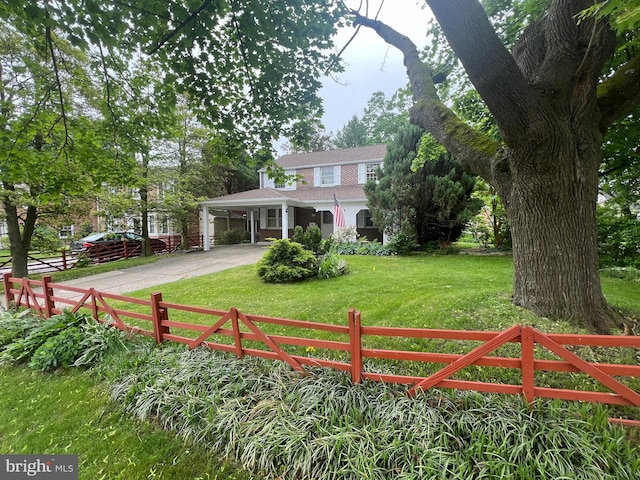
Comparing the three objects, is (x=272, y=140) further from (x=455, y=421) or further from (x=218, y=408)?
(x=455, y=421)

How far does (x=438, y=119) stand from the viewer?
4.40m

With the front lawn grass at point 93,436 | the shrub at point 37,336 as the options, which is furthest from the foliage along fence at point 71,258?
the front lawn grass at point 93,436

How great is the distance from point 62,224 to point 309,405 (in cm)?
1366

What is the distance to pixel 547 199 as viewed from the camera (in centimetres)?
361

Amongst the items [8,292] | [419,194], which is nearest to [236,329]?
[8,292]

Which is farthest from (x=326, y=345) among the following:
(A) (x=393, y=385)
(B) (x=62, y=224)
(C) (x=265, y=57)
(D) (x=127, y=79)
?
(B) (x=62, y=224)

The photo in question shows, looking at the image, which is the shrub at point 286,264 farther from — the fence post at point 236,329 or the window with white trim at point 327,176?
the window with white trim at point 327,176

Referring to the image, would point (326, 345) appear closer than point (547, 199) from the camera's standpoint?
Yes

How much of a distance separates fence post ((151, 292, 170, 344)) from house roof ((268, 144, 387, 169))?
619 inches

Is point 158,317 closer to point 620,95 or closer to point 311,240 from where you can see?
point 311,240

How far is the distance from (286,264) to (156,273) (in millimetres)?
5804

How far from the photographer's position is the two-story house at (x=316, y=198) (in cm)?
1592

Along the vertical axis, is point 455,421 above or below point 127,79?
below

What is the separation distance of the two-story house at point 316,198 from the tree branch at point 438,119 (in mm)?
10415
